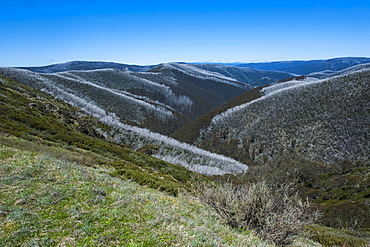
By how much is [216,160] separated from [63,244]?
50.9 meters

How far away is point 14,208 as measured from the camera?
204 inches

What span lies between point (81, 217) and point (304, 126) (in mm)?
65846

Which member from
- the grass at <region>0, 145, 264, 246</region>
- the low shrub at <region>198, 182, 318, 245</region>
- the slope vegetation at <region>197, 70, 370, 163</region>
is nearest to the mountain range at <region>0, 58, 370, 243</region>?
the slope vegetation at <region>197, 70, 370, 163</region>

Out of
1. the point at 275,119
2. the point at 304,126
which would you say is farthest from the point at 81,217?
the point at 275,119

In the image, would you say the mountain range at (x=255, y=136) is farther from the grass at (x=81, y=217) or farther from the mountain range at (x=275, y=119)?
the grass at (x=81, y=217)

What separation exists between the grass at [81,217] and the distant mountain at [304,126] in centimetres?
5534

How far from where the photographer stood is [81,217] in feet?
17.3

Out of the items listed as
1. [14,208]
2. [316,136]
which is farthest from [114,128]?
[14,208]

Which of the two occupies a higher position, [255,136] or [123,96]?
[123,96]

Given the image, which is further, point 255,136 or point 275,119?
point 275,119

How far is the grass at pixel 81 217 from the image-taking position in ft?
14.8

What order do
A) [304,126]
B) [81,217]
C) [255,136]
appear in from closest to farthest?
[81,217]
[304,126]
[255,136]

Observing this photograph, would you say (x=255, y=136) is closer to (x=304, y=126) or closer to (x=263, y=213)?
(x=304, y=126)

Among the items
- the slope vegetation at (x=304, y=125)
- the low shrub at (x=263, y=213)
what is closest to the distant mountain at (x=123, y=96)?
the slope vegetation at (x=304, y=125)
